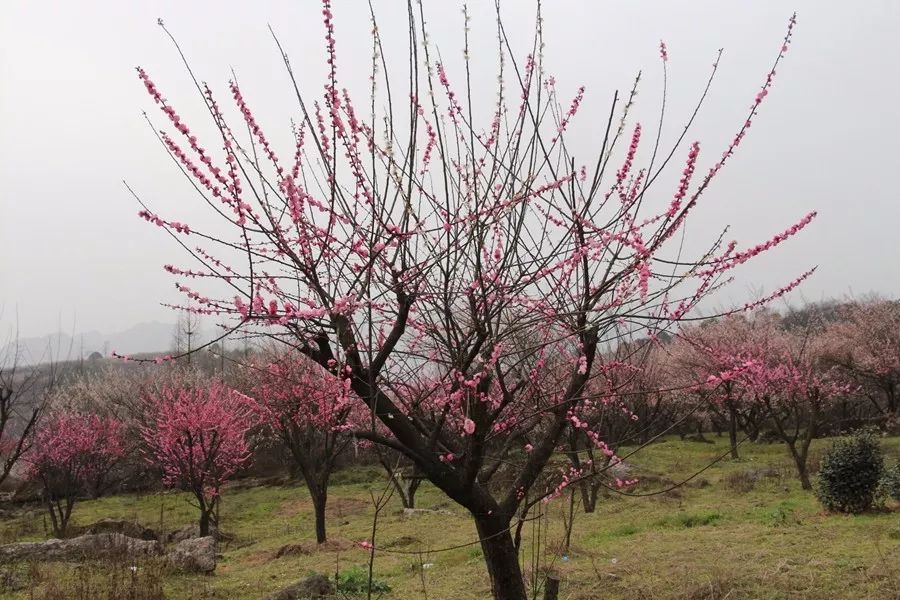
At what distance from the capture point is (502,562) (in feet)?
12.3

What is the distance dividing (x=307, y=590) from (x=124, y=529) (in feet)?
28.6

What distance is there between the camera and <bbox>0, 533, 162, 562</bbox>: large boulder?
9094 millimetres

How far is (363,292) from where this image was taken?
299 cm

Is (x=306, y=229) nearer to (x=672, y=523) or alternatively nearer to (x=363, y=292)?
(x=363, y=292)

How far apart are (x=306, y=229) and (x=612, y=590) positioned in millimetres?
4834

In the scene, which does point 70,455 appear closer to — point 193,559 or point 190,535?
point 190,535

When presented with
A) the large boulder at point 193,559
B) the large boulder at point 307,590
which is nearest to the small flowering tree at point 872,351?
the large boulder at point 307,590

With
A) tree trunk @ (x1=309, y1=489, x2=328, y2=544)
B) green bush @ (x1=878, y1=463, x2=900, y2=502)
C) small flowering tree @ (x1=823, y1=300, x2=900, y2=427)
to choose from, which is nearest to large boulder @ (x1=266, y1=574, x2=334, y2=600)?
tree trunk @ (x1=309, y1=489, x2=328, y2=544)

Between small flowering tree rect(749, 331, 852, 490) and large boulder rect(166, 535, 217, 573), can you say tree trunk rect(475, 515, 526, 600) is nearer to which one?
small flowering tree rect(749, 331, 852, 490)

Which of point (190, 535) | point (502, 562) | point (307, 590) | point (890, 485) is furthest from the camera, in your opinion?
point (190, 535)

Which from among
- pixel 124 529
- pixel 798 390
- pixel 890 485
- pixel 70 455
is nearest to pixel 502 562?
pixel 890 485

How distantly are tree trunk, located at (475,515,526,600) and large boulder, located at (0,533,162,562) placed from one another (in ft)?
23.8

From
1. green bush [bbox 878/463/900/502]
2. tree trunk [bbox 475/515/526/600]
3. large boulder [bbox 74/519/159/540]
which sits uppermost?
tree trunk [bbox 475/515/526/600]

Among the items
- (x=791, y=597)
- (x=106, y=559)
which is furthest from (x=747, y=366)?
(x=106, y=559)
